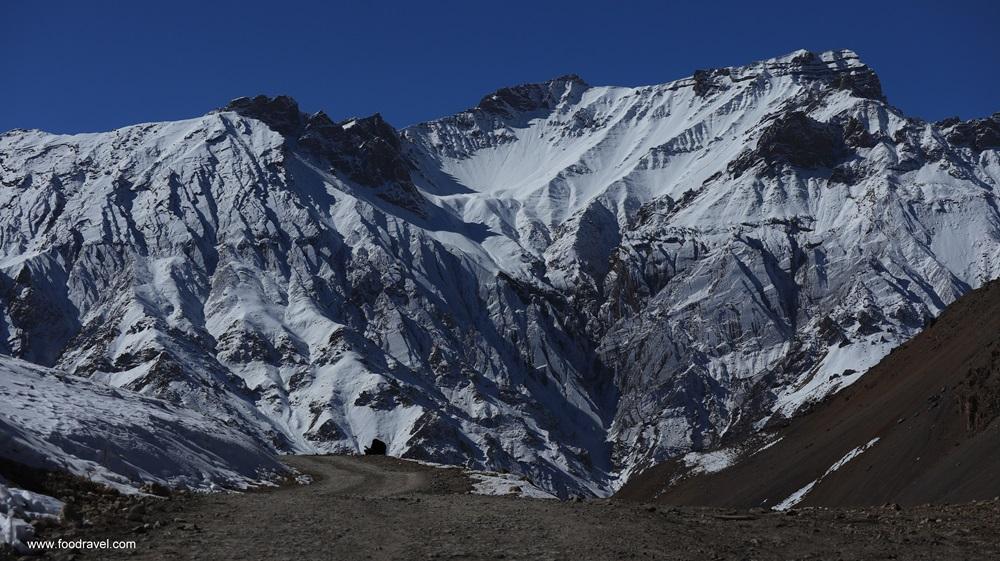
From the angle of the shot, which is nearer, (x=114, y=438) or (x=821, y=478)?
(x=114, y=438)

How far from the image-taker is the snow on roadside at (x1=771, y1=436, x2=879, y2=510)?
75.3m

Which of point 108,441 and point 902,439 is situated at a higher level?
point 108,441

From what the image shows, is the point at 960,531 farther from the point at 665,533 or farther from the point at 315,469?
the point at 315,469

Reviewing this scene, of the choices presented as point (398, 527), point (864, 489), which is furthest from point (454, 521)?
point (864, 489)

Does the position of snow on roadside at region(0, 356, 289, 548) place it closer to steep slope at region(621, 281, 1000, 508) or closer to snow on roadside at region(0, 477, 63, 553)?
snow on roadside at region(0, 477, 63, 553)

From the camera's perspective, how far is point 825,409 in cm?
10594

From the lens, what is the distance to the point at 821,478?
257 feet

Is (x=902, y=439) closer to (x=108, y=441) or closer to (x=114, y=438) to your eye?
(x=114, y=438)

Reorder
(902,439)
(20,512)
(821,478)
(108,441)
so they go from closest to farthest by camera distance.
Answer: (20,512)
(108,441)
(902,439)
(821,478)

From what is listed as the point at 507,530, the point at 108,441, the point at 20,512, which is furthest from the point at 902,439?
the point at 20,512

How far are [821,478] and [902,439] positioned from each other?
12.4 metres

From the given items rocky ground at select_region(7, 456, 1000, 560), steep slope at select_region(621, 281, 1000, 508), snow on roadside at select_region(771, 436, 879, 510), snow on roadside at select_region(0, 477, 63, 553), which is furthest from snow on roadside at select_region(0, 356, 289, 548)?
snow on roadside at select_region(771, 436, 879, 510)

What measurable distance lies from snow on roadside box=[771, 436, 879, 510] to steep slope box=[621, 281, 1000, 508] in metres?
0.12

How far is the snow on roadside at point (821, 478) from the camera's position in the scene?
247 ft
